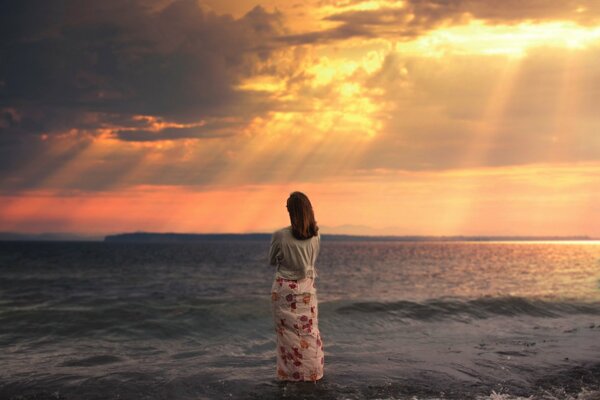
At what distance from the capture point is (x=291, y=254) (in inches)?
312

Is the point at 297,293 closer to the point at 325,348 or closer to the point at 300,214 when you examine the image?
the point at 300,214

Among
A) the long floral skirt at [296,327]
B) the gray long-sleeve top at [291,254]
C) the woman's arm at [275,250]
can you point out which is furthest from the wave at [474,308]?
the woman's arm at [275,250]

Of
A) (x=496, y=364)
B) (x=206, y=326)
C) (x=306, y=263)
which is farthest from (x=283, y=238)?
(x=206, y=326)

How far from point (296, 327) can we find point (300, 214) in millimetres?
1574

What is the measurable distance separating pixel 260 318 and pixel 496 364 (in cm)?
853

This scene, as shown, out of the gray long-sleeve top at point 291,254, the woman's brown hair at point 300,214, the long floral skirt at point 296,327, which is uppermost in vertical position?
the woman's brown hair at point 300,214

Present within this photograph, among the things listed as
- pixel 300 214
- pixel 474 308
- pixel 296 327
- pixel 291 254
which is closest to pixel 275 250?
pixel 291 254

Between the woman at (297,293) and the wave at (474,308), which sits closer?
the woman at (297,293)

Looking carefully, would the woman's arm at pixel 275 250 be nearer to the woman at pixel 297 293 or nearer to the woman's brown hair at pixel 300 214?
the woman at pixel 297 293

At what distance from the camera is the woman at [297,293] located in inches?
310

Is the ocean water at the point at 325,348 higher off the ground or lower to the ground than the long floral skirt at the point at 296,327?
lower

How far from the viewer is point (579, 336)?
14625 millimetres

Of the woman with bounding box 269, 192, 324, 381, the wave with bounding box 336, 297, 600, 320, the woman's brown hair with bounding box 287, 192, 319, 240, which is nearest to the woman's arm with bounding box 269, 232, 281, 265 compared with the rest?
the woman with bounding box 269, 192, 324, 381

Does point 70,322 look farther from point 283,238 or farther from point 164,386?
point 283,238
